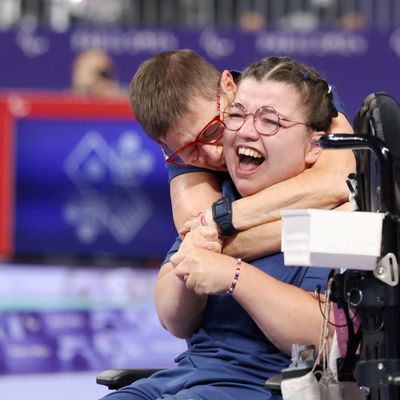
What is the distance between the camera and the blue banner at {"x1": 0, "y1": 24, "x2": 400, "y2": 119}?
9.49m

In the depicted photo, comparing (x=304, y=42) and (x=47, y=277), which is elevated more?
(x=304, y=42)

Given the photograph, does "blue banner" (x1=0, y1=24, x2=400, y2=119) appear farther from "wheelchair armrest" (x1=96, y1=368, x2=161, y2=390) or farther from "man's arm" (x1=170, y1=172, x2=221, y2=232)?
"wheelchair armrest" (x1=96, y1=368, x2=161, y2=390)

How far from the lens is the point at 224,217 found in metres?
3.11

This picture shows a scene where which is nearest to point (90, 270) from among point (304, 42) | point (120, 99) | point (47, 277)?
point (47, 277)

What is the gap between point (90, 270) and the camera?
744 centimetres

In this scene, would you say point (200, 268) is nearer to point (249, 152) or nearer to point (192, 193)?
point (249, 152)

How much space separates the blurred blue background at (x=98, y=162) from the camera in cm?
667

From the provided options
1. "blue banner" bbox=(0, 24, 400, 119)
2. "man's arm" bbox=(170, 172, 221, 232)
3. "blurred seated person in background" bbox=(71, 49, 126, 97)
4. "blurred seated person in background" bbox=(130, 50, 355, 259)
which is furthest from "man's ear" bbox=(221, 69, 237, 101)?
"blue banner" bbox=(0, 24, 400, 119)

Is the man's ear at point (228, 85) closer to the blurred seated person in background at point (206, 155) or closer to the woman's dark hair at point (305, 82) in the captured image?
the blurred seated person in background at point (206, 155)

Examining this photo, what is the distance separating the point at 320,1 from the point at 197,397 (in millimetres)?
7873

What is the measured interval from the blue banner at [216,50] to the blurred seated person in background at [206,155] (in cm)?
613

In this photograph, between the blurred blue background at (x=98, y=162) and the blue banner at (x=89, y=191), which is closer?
the blurred blue background at (x=98, y=162)

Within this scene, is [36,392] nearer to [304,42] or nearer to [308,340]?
[308,340]

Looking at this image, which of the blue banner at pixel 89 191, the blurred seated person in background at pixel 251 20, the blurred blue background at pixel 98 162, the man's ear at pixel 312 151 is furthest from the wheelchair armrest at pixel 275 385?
the blurred seated person in background at pixel 251 20
